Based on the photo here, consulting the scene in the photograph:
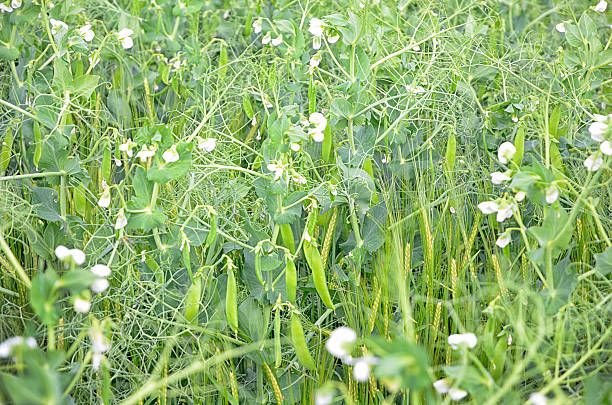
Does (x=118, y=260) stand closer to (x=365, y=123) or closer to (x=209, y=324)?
(x=209, y=324)

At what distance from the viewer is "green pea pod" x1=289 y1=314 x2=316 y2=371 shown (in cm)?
139

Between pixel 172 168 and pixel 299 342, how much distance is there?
1.48 ft

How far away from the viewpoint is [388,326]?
147 cm

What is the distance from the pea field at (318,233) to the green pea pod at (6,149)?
40 millimetres

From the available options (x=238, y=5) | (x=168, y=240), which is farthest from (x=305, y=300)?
(x=238, y=5)

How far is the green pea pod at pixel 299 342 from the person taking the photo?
1.39m

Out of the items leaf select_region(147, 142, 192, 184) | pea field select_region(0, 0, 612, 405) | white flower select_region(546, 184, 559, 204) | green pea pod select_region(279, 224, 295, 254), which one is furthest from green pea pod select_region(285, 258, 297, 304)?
white flower select_region(546, 184, 559, 204)

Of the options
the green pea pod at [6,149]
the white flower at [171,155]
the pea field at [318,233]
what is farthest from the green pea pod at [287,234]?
the green pea pod at [6,149]

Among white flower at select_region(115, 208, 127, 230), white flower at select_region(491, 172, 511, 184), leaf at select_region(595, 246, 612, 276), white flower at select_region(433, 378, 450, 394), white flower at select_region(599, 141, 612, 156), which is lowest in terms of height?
white flower at select_region(433, 378, 450, 394)

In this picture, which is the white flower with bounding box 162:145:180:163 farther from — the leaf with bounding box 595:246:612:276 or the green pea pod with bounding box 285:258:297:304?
the leaf with bounding box 595:246:612:276

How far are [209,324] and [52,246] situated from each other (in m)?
0.48

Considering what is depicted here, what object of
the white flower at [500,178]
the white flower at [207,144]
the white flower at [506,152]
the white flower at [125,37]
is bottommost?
the white flower at [207,144]

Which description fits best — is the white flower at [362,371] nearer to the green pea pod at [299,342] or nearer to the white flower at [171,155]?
the green pea pod at [299,342]

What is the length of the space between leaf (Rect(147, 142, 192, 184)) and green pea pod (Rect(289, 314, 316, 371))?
383 mm
